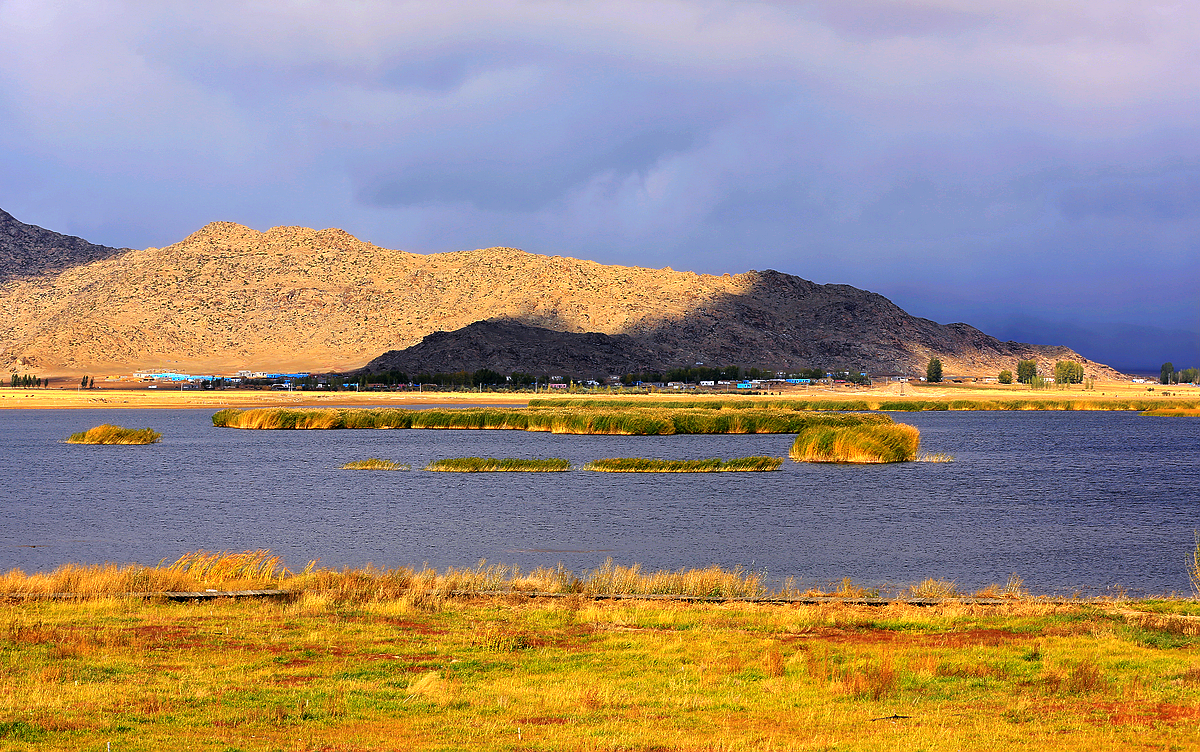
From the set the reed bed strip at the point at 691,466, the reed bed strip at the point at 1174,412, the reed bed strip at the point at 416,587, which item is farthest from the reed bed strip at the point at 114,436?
the reed bed strip at the point at 1174,412

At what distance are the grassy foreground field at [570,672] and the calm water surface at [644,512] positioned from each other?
312 inches

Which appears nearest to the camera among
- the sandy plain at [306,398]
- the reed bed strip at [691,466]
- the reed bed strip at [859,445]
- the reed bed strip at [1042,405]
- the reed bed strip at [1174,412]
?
the reed bed strip at [691,466]

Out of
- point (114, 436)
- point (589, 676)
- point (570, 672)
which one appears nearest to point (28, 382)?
point (114, 436)

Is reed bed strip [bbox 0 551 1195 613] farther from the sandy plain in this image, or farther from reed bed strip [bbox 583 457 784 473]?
the sandy plain

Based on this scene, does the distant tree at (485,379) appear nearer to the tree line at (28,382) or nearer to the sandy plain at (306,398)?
the sandy plain at (306,398)

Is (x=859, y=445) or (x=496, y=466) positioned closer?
(x=496, y=466)

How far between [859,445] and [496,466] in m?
21.7

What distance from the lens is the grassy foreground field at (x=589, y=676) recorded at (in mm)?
12234

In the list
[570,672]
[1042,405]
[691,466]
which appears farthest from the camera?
[1042,405]

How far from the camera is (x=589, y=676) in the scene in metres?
15.3

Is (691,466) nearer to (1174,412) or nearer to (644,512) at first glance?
(644,512)

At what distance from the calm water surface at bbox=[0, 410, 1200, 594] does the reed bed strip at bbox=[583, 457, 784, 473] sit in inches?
65.2

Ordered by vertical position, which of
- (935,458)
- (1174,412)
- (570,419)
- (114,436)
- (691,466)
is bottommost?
(114,436)

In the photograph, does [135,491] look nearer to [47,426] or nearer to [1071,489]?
[1071,489]
